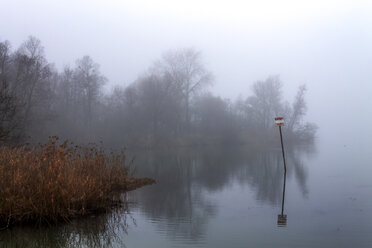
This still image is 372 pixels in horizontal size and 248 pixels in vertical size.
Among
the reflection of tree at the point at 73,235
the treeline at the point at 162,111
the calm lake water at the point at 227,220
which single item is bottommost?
the reflection of tree at the point at 73,235

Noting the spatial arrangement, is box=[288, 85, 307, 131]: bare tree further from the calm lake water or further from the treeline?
the calm lake water

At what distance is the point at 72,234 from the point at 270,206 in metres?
5.09

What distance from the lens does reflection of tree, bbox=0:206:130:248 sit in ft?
22.5

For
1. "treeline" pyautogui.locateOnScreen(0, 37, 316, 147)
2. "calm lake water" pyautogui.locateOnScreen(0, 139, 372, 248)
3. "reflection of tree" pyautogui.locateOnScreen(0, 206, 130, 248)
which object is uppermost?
"treeline" pyautogui.locateOnScreen(0, 37, 316, 147)

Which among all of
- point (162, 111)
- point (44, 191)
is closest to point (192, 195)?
point (44, 191)

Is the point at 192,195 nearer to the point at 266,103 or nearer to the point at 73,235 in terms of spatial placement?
the point at 73,235

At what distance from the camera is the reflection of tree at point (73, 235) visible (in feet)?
22.5

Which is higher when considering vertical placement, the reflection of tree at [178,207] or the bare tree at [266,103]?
the bare tree at [266,103]

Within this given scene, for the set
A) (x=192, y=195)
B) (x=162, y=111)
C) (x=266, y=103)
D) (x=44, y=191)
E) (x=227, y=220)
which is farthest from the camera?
(x=266, y=103)

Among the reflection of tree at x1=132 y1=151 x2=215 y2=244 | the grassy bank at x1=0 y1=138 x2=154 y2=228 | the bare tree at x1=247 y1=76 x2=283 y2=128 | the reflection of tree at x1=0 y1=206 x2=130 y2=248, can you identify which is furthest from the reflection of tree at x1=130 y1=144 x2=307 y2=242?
the bare tree at x1=247 y1=76 x2=283 y2=128

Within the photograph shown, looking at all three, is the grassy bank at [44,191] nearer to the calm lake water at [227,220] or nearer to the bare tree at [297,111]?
the calm lake water at [227,220]

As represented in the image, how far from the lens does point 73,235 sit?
732 cm

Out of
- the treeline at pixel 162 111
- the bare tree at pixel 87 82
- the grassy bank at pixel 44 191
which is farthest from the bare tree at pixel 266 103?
the grassy bank at pixel 44 191

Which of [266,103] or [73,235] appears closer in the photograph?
[73,235]
